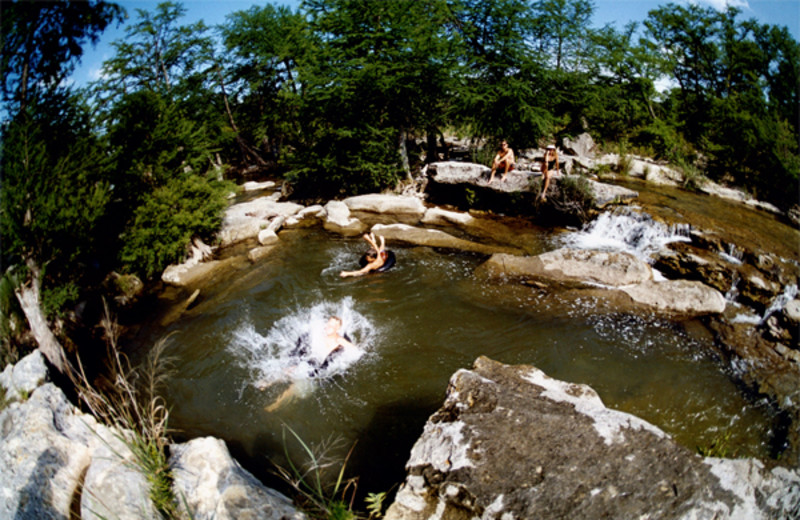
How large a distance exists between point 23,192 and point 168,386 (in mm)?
4103

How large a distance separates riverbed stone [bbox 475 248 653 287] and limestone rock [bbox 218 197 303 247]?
27.9ft

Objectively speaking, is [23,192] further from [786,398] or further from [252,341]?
[786,398]

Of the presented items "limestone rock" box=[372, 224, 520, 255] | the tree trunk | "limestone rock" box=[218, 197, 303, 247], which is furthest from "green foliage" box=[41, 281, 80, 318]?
"limestone rock" box=[372, 224, 520, 255]

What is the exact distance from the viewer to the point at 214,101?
2600 cm

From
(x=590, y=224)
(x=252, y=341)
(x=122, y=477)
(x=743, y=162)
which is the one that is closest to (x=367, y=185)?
(x=590, y=224)

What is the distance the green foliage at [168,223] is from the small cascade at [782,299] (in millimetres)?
13629

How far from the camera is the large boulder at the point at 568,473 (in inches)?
96.3

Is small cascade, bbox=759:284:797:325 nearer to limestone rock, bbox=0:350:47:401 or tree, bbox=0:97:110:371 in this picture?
limestone rock, bbox=0:350:47:401

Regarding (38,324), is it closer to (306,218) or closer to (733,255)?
(306,218)

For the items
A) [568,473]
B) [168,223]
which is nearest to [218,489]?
[568,473]

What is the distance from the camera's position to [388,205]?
47.4 feet

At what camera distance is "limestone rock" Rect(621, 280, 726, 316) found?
6805 mm

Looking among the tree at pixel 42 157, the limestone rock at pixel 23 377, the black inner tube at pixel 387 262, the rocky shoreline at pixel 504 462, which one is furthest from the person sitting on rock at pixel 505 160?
the limestone rock at pixel 23 377

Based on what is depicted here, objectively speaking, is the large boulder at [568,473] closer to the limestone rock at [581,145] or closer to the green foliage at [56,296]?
the green foliage at [56,296]
